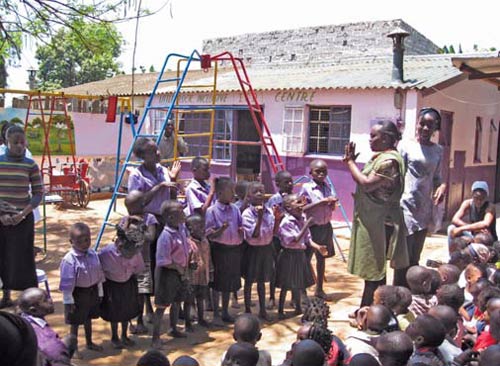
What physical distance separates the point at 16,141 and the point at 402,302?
325cm

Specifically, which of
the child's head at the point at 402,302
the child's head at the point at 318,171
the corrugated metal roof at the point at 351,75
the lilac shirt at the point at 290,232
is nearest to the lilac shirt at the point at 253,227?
the lilac shirt at the point at 290,232

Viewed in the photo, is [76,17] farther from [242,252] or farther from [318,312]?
[318,312]

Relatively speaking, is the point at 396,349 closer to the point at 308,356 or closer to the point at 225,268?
the point at 308,356

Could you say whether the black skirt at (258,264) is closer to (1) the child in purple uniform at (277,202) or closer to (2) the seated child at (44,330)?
(1) the child in purple uniform at (277,202)

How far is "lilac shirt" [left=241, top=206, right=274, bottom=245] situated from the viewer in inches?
187

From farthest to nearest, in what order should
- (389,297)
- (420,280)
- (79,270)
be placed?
(79,270), (420,280), (389,297)

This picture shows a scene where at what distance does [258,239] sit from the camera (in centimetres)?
475

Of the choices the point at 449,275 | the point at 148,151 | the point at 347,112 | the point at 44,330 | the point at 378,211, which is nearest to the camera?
the point at 44,330

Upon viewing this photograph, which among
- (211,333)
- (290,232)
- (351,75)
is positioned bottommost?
(211,333)

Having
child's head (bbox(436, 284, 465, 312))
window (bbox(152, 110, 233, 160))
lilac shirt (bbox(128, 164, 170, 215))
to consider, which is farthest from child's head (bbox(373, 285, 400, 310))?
window (bbox(152, 110, 233, 160))

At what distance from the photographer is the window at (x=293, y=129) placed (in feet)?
35.4

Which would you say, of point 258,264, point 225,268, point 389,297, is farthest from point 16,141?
point 389,297

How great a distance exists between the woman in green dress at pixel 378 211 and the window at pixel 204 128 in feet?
26.7

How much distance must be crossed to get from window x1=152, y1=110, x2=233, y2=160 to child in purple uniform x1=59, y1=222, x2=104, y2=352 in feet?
26.9
